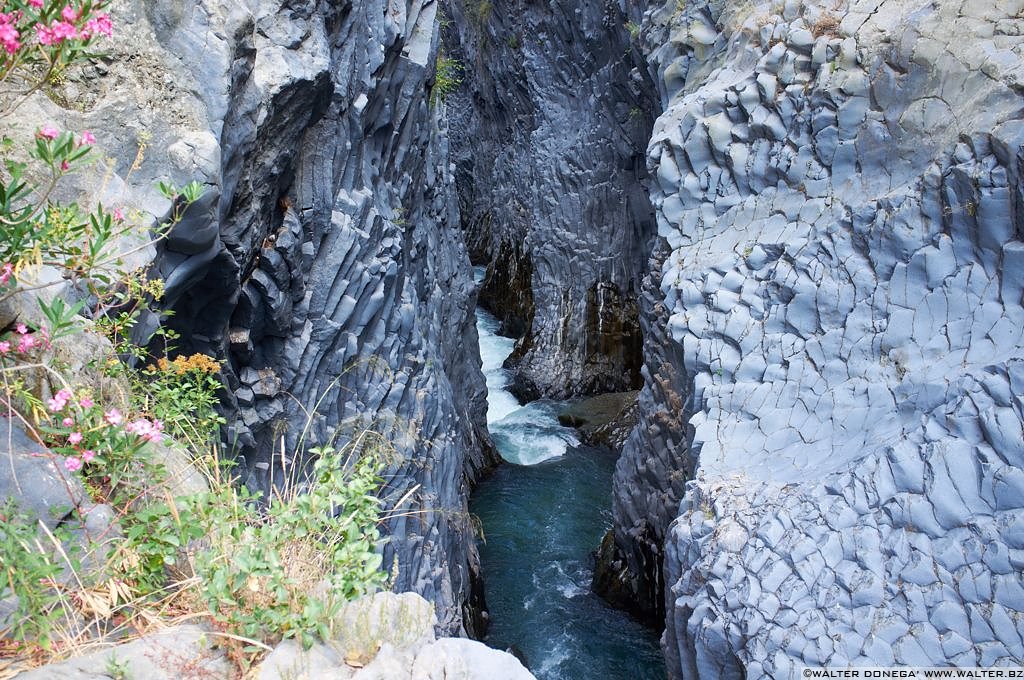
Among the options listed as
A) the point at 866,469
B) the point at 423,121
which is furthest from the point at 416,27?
the point at 866,469

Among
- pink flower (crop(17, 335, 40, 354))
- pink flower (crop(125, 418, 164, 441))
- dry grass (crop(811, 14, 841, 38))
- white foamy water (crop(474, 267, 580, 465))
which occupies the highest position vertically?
dry grass (crop(811, 14, 841, 38))

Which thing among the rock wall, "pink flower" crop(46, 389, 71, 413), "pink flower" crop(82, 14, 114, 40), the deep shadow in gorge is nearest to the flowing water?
the deep shadow in gorge

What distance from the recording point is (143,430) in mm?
3674

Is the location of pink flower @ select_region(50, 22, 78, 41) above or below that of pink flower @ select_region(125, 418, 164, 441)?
above

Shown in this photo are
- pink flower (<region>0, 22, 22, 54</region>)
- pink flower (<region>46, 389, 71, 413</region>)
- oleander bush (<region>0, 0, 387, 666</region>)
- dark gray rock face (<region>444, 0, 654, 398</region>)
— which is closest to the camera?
oleander bush (<region>0, 0, 387, 666</region>)

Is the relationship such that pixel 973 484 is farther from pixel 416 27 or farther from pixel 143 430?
pixel 416 27

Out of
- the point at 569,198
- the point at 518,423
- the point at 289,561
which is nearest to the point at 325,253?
the point at 289,561

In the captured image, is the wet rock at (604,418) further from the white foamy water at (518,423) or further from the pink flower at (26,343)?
the pink flower at (26,343)

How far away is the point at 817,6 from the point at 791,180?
7.54 ft

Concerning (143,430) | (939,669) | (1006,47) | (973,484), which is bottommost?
(939,669)

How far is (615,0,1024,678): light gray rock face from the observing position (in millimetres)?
6199

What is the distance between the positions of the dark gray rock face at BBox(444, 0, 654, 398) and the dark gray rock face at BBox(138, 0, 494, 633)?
643 cm

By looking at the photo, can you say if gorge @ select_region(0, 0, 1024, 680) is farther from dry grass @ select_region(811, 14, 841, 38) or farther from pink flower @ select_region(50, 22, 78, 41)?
pink flower @ select_region(50, 22, 78, 41)

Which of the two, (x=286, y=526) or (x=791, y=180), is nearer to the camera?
(x=286, y=526)
